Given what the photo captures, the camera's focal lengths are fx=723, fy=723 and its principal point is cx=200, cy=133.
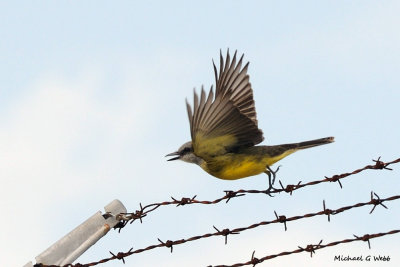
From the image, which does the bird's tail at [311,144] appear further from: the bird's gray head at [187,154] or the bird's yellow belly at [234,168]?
the bird's gray head at [187,154]

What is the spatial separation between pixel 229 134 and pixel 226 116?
0.20m

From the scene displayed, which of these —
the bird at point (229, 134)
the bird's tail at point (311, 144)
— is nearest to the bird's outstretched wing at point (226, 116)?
the bird at point (229, 134)

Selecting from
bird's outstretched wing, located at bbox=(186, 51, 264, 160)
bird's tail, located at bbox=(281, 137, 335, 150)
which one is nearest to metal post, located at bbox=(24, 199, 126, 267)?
bird's outstretched wing, located at bbox=(186, 51, 264, 160)

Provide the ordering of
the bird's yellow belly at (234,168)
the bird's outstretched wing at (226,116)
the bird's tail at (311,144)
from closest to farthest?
the bird's outstretched wing at (226,116) → the bird's yellow belly at (234,168) → the bird's tail at (311,144)

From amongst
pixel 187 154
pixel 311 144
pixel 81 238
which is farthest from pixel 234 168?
pixel 81 238

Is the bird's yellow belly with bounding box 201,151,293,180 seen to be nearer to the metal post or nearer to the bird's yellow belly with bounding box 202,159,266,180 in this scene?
the bird's yellow belly with bounding box 202,159,266,180

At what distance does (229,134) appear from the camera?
22.5ft

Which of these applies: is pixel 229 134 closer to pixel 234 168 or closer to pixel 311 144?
pixel 234 168

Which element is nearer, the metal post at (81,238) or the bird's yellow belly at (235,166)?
the metal post at (81,238)

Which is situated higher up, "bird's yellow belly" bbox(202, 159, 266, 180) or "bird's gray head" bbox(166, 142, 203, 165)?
"bird's gray head" bbox(166, 142, 203, 165)

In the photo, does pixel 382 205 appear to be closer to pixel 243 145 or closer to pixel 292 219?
pixel 292 219

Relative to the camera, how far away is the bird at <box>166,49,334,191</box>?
21.8 ft

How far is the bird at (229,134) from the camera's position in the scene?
6641mm

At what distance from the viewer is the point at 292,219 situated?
4.95 m
